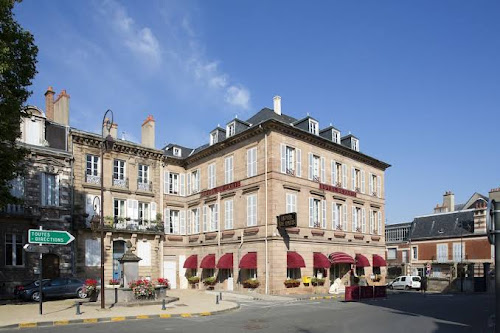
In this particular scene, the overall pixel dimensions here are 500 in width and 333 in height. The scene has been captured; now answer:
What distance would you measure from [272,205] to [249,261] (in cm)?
391

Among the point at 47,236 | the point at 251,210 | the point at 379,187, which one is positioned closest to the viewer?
the point at 47,236

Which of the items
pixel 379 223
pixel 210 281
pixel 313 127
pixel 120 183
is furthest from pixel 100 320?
pixel 379 223

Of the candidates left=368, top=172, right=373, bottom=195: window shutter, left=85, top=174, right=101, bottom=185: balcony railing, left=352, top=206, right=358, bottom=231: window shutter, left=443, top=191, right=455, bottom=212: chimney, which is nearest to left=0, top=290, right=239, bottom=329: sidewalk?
left=85, top=174, right=101, bottom=185: balcony railing

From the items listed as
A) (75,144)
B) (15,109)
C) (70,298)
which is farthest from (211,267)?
(15,109)

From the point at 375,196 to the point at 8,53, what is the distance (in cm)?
2947

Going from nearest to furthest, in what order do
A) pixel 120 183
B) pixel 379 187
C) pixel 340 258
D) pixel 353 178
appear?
pixel 340 258, pixel 120 183, pixel 353 178, pixel 379 187

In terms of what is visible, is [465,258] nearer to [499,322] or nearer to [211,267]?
[211,267]

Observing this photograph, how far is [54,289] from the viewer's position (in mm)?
23125

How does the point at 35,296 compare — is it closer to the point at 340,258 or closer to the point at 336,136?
the point at 340,258

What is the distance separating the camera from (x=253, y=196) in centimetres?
2972

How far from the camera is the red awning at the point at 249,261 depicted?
2831 centimetres

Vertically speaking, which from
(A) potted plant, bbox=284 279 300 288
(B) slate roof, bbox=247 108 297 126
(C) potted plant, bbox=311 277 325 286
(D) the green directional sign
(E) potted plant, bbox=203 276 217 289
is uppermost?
(B) slate roof, bbox=247 108 297 126

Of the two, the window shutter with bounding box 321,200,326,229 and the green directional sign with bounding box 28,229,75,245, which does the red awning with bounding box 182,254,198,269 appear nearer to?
the window shutter with bounding box 321,200,326,229

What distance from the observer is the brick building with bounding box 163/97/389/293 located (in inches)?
1123
